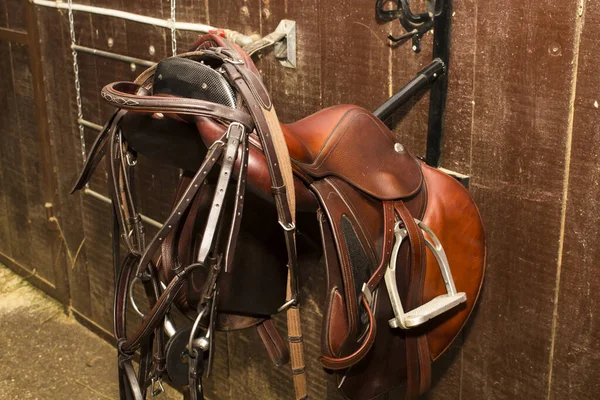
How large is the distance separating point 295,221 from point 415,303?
29 centimetres

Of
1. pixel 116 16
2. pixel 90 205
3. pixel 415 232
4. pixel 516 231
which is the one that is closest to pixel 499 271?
pixel 516 231

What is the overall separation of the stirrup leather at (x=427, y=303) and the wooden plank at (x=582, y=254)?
0.76ft

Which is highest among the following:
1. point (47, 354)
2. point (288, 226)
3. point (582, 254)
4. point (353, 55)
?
point (353, 55)

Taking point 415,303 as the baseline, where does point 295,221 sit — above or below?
above

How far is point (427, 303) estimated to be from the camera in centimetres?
163

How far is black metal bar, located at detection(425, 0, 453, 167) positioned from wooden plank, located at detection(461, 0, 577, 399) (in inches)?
2.8

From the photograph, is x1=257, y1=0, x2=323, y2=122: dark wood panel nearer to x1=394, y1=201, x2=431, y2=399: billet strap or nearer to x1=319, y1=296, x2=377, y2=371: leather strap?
x1=394, y1=201, x2=431, y2=399: billet strap

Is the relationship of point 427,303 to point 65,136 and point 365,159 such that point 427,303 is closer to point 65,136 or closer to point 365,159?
point 365,159

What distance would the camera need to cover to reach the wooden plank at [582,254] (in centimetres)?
152

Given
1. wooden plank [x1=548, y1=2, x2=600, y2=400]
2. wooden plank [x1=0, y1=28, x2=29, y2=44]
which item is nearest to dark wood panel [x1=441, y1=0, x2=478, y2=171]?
wooden plank [x1=548, y1=2, x2=600, y2=400]

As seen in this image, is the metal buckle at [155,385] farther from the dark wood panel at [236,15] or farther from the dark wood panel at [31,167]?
the dark wood panel at [31,167]

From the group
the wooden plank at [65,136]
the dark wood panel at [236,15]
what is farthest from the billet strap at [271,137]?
the wooden plank at [65,136]

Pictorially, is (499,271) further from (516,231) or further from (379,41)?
(379,41)

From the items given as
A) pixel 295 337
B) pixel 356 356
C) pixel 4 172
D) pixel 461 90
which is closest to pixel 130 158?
pixel 295 337
